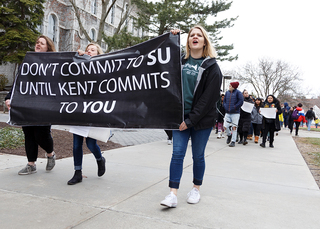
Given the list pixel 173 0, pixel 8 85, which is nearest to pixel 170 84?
pixel 173 0

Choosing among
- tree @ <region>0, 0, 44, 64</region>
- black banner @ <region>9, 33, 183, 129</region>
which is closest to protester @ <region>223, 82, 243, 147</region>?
black banner @ <region>9, 33, 183, 129</region>

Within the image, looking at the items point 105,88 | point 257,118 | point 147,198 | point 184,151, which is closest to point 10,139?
point 105,88

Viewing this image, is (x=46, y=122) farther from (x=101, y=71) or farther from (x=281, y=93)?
(x=281, y=93)

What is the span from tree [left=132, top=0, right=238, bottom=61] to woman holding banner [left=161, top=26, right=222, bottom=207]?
1421 centimetres

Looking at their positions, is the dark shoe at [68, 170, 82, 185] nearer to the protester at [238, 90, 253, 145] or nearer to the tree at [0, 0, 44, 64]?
the protester at [238, 90, 253, 145]

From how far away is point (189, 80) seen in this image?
10.6 ft

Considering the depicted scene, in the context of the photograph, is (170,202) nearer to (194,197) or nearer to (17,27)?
(194,197)

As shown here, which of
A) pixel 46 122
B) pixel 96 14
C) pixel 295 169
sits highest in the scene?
pixel 96 14

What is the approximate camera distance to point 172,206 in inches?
119

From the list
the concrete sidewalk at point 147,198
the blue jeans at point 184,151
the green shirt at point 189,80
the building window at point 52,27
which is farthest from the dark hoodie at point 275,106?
the building window at point 52,27

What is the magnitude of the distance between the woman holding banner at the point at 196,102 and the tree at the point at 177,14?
46.6 ft

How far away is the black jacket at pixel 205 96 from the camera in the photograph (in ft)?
10.1

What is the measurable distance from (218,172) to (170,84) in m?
2.30

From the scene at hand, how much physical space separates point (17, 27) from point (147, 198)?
2278 centimetres
